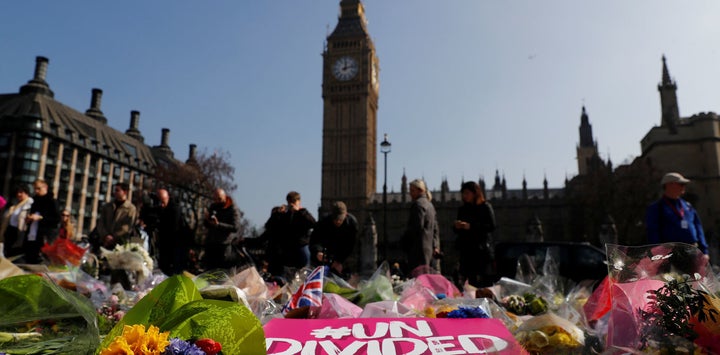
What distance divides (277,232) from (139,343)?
17.1 feet

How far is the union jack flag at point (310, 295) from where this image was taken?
232 cm

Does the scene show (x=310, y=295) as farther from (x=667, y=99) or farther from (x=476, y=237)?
(x=667, y=99)

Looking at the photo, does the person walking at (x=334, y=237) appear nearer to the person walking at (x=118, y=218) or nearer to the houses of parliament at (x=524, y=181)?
the person walking at (x=118, y=218)

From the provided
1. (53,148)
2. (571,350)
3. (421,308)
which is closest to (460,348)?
(571,350)

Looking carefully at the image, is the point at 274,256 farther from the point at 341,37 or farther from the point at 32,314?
the point at 341,37

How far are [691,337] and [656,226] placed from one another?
14.7 ft

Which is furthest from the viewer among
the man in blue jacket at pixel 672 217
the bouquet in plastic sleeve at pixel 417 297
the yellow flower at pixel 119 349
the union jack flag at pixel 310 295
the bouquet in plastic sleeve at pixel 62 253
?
the man in blue jacket at pixel 672 217

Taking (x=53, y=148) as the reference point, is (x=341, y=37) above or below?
above

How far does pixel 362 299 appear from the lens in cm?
275

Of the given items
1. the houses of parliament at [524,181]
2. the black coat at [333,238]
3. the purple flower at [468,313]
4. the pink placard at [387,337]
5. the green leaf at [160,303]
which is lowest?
the pink placard at [387,337]

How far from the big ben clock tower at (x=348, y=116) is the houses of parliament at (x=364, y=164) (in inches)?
5.7

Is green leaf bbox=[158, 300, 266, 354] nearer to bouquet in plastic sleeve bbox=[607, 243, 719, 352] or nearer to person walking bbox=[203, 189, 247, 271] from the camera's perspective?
Result: bouquet in plastic sleeve bbox=[607, 243, 719, 352]

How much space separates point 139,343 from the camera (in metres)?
0.94

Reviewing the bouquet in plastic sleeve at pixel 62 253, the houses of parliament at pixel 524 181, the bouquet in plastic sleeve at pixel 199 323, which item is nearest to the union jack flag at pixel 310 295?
the bouquet in plastic sleeve at pixel 199 323
